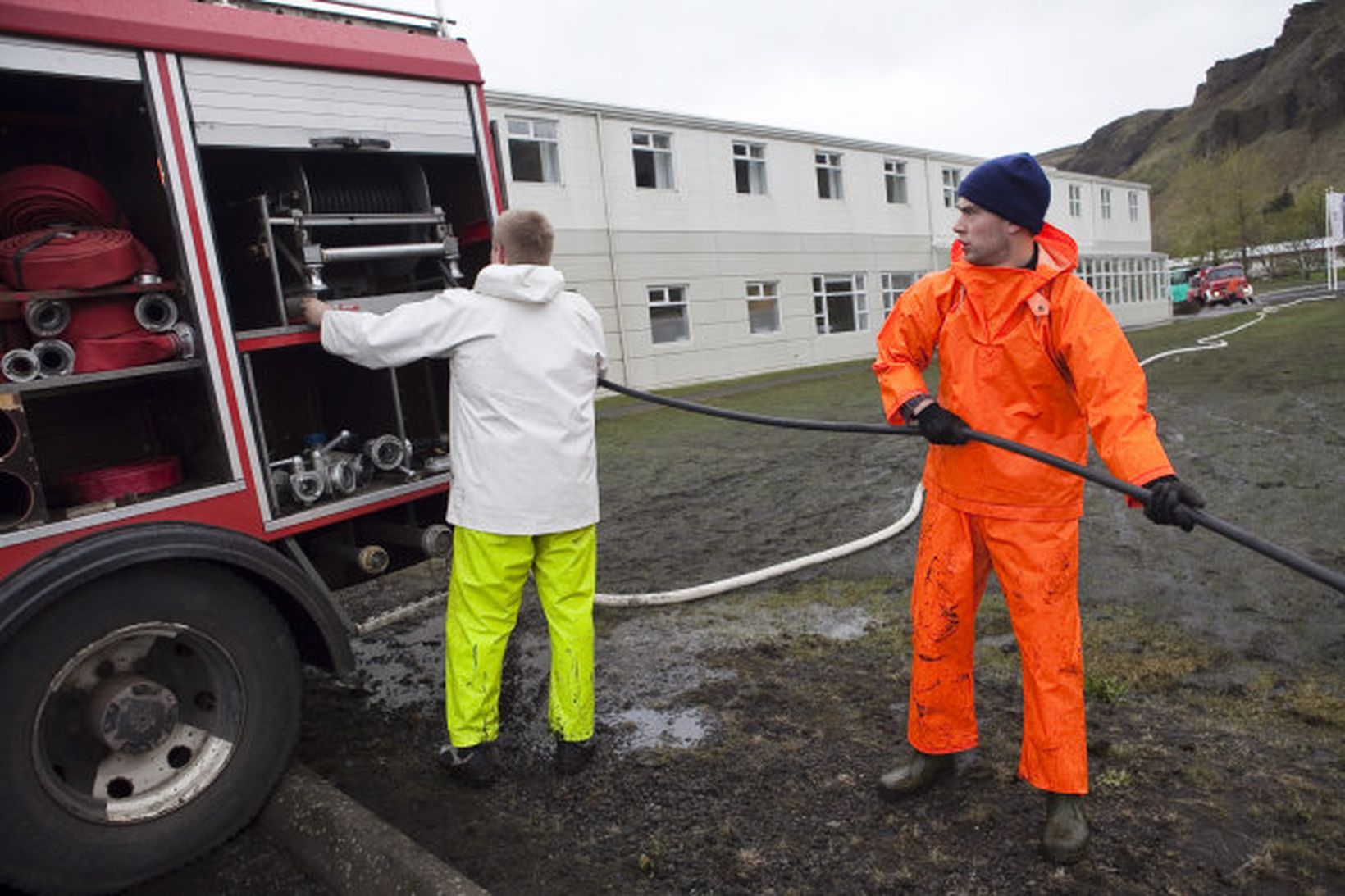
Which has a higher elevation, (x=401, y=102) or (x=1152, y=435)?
(x=401, y=102)

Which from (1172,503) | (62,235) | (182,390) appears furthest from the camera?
(182,390)

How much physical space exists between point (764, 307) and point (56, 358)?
67.6 feet

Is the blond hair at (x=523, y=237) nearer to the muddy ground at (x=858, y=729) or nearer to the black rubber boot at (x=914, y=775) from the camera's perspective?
the muddy ground at (x=858, y=729)

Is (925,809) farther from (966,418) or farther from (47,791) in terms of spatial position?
(47,791)

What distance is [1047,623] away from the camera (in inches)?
100

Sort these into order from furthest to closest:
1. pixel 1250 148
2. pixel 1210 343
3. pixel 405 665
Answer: pixel 1250 148
pixel 1210 343
pixel 405 665

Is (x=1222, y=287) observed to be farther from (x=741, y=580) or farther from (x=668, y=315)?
(x=741, y=580)

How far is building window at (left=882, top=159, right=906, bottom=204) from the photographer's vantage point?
26.4 meters

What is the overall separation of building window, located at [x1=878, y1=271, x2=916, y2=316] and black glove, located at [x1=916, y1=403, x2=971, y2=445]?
2416 centimetres

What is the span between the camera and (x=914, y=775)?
2783mm

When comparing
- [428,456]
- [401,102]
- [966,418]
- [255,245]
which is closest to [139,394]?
[255,245]

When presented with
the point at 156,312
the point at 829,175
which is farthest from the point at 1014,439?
the point at 829,175

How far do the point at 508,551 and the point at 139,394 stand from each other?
5.86ft

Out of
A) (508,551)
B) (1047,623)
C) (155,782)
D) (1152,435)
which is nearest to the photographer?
(1152,435)
